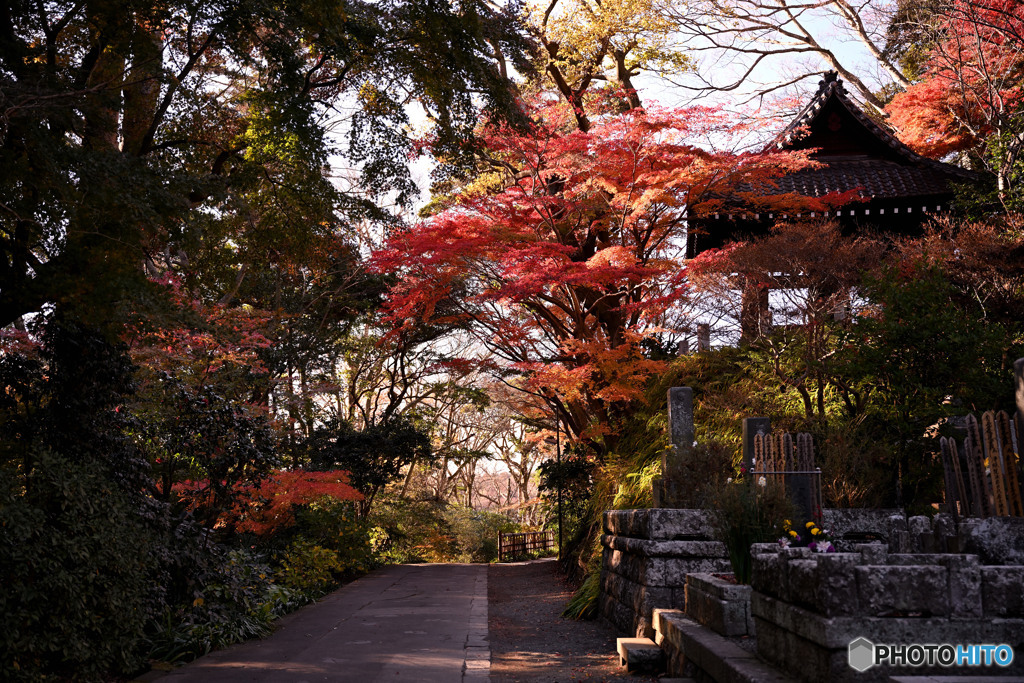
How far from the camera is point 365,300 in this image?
20.5 m

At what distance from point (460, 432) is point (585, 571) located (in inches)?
750

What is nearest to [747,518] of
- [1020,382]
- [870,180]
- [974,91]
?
[1020,382]

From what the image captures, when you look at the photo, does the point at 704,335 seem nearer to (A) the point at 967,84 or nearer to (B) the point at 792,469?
(B) the point at 792,469

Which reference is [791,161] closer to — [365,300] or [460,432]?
[365,300]

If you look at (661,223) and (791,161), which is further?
(661,223)

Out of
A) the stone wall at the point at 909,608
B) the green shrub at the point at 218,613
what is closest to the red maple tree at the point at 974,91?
the stone wall at the point at 909,608

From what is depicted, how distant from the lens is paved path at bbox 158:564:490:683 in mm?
6488

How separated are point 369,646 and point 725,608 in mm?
4245

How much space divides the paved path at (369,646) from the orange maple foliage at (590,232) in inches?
164

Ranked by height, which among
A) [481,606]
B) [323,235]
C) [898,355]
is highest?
[323,235]

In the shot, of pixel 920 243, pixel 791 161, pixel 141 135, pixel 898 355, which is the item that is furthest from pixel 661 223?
pixel 141 135

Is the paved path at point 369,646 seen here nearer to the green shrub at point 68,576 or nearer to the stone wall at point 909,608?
the green shrub at point 68,576

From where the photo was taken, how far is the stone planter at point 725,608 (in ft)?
17.0

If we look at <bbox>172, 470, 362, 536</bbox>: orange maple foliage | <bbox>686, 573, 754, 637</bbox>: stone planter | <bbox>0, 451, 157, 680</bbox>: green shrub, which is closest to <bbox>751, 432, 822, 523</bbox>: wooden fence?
<bbox>686, 573, 754, 637</bbox>: stone planter
